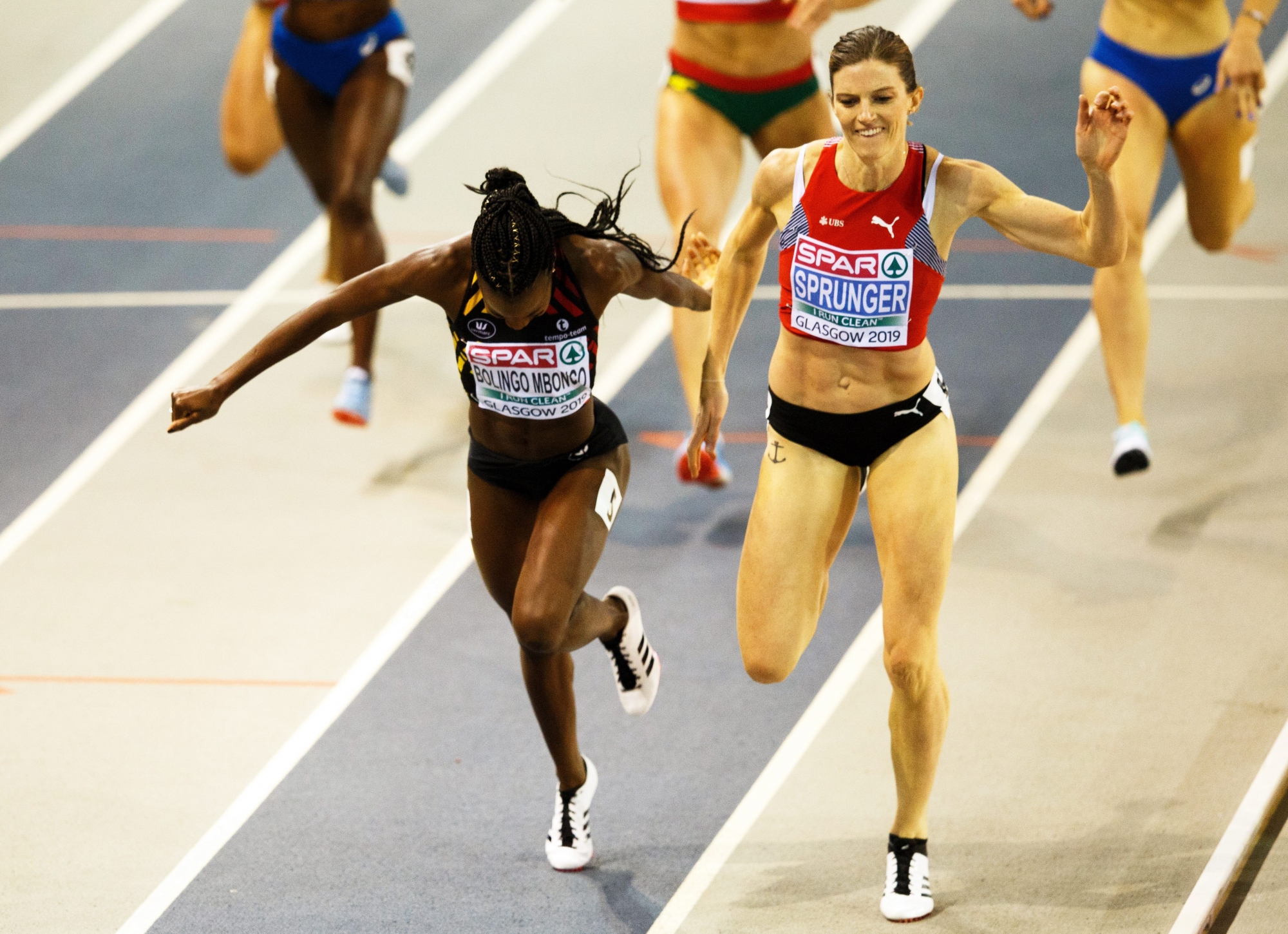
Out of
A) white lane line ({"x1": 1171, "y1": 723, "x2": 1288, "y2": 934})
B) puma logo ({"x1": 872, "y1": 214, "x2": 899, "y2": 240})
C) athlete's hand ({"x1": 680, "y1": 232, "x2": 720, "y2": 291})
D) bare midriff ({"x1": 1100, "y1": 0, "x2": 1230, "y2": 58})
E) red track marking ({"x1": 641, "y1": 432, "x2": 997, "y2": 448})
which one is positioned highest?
bare midriff ({"x1": 1100, "y1": 0, "x2": 1230, "y2": 58})

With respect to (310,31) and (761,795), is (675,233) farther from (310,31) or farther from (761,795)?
(761,795)

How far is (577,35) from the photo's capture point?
434 inches

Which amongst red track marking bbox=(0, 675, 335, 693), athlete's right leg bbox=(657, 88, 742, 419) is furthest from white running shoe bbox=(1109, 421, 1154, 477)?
red track marking bbox=(0, 675, 335, 693)

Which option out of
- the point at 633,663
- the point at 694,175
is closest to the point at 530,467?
the point at 633,663

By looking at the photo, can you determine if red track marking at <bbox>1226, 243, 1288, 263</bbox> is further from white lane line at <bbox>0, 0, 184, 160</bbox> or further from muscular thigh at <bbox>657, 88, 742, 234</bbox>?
white lane line at <bbox>0, 0, 184, 160</bbox>

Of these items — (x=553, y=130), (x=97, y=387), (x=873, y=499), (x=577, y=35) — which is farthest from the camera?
(x=577, y=35)

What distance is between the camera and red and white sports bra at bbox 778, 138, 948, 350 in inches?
154

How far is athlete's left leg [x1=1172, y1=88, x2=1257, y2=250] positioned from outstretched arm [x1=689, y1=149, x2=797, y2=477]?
103 inches

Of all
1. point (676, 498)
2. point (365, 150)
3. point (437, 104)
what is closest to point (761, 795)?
point (676, 498)

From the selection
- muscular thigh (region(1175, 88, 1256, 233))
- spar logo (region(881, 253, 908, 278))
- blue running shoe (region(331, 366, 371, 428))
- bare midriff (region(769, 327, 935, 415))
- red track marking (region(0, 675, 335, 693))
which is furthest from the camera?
blue running shoe (region(331, 366, 371, 428))

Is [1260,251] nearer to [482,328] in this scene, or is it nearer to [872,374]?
[872,374]

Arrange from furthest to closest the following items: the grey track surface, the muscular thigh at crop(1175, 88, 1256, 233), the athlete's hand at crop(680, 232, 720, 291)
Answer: the grey track surface, the muscular thigh at crop(1175, 88, 1256, 233), the athlete's hand at crop(680, 232, 720, 291)

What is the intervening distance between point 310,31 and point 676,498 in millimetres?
2644

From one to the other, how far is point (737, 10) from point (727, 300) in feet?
7.97
